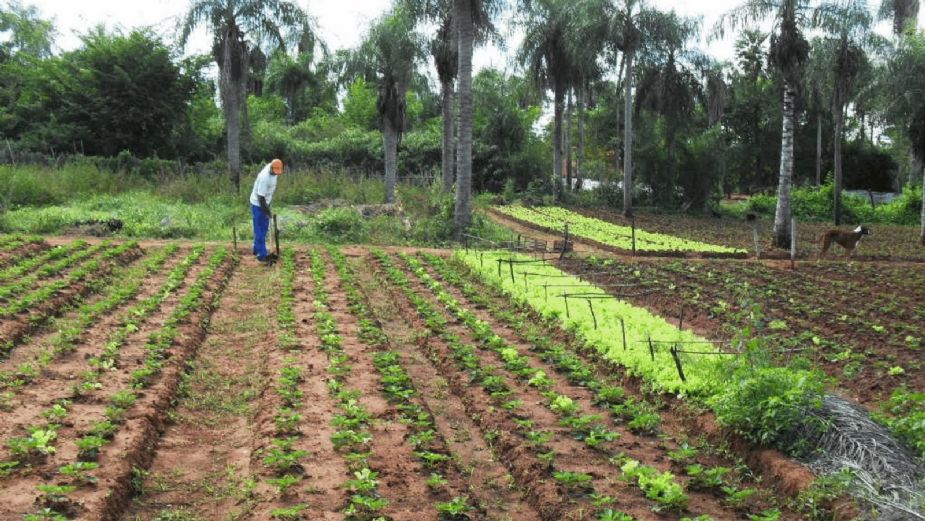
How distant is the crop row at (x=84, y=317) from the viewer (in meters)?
7.24

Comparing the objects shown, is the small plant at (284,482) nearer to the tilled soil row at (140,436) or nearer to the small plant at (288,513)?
the small plant at (288,513)

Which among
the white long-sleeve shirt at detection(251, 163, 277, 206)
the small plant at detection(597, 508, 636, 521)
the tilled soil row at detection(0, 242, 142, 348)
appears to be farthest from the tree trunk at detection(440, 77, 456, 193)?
the small plant at detection(597, 508, 636, 521)

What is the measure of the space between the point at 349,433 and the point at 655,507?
2.35 meters

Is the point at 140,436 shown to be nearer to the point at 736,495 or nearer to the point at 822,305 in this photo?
the point at 736,495

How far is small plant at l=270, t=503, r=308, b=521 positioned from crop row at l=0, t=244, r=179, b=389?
353 cm

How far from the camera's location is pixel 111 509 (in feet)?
16.1

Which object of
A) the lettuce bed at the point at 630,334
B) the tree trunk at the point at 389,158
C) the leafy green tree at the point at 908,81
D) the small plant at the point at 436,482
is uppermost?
the leafy green tree at the point at 908,81

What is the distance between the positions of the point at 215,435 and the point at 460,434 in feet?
6.84

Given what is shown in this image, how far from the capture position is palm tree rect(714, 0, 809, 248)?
21.3m

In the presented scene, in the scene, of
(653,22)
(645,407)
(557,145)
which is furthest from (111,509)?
(557,145)

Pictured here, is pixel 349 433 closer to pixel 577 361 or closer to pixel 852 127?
pixel 577 361

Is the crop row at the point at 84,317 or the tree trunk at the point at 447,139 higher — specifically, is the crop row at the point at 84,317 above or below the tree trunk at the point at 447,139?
below

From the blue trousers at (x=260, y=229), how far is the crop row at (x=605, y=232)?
30.2ft

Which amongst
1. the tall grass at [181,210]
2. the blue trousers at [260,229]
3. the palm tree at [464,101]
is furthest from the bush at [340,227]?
the blue trousers at [260,229]
